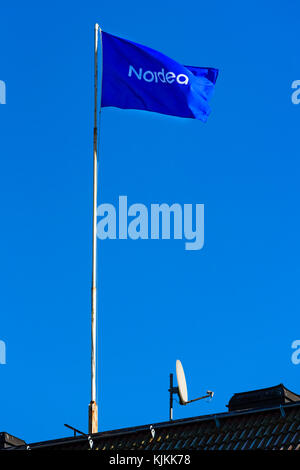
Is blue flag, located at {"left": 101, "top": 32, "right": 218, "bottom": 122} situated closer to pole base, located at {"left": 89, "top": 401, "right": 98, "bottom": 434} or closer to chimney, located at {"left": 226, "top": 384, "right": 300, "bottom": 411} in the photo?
chimney, located at {"left": 226, "top": 384, "right": 300, "bottom": 411}

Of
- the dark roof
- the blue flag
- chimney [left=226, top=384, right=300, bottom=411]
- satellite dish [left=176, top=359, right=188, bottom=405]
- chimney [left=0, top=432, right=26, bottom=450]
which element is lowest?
the dark roof

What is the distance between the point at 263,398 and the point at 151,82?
11887 mm

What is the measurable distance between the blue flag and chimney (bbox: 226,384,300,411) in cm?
957

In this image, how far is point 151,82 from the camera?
42.5m

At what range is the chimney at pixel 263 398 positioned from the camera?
36.2 metres

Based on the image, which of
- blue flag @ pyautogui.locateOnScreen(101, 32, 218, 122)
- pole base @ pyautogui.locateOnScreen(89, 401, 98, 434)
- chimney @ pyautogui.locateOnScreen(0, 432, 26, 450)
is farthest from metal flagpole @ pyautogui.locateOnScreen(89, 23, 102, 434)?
chimney @ pyautogui.locateOnScreen(0, 432, 26, 450)

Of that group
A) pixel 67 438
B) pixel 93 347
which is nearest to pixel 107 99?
pixel 93 347

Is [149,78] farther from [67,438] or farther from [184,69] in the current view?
[67,438]

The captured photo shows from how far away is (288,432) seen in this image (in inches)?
1181

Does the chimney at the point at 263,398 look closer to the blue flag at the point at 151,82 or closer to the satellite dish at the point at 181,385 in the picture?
A: the satellite dish at the point at 181,385

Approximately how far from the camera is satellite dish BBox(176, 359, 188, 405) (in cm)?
3738

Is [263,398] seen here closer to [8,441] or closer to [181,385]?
[181,385]

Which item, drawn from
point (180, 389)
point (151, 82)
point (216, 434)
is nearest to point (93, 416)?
point (180, 389)
